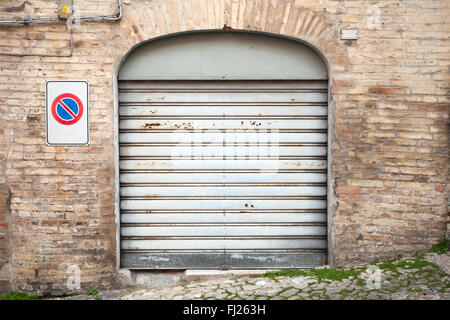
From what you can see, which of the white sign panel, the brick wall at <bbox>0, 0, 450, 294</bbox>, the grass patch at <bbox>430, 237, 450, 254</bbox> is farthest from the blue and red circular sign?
the grass patch at <bbox>430, 237, 450, 254</bbox>

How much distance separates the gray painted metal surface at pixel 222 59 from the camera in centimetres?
521

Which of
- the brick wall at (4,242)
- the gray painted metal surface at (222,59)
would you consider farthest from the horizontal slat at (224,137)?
the brick wall at (4,242)

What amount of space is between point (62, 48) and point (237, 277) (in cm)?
361

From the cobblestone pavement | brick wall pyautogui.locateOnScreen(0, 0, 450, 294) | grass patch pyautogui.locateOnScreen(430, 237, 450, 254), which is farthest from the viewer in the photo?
grass patch pyautogui.locateOnScreen(430, 237, 450, 254)

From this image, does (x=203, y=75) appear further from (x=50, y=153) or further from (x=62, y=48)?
(x=50, y=153)

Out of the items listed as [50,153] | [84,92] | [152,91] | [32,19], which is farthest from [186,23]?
[50,153]

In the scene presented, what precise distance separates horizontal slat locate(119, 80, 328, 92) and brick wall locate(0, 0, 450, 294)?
0.32m

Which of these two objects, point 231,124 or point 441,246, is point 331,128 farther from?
point 441,246

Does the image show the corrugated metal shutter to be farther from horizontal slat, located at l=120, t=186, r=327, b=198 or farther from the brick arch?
the brick arch

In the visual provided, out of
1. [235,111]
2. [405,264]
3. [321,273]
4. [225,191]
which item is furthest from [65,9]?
[405,264]

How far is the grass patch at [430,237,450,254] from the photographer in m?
5.12

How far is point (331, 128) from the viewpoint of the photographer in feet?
17.0

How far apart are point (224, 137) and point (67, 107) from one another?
6.58 ft

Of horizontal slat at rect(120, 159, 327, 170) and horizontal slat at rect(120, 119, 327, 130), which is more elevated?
horizontal slat at rect(120, 119, 327, 130)
